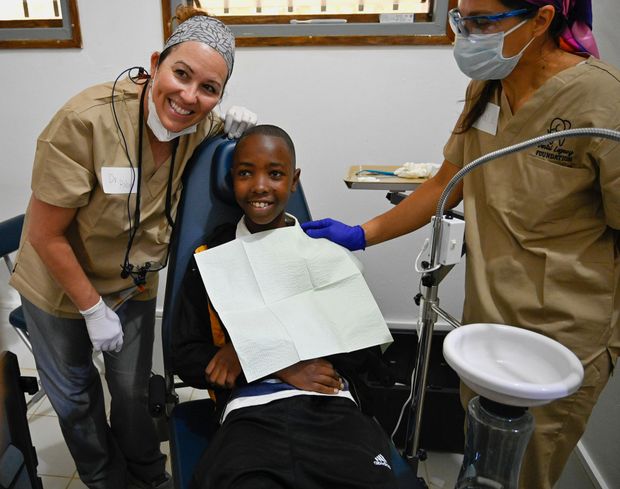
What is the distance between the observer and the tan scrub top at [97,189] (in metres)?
1.13

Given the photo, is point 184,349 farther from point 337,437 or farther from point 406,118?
point 406,118

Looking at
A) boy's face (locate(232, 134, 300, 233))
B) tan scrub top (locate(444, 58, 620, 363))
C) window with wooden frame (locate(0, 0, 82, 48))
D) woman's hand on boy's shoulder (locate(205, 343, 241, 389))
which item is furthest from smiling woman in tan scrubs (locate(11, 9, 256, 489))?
window with wooden frame (locate(0, 0, 82, 48))

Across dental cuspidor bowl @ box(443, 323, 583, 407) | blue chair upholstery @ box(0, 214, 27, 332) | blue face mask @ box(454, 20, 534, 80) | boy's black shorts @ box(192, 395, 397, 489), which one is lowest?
boy's black shorts @ box(192, 395, 397, 489)

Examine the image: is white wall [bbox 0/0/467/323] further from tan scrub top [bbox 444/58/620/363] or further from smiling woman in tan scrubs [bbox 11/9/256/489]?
tan scrub top [bbox 444/58/620/363]

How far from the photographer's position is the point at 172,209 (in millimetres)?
1325

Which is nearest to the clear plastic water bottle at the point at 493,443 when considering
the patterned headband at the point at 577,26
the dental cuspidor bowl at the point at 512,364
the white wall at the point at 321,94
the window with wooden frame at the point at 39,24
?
the dental cuspidor bowl at the point at 512,364

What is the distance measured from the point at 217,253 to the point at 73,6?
1422 millimetres

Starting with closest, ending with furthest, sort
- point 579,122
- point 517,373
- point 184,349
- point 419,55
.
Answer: point 517,373, point 579,122, point 184,349, point 419,55

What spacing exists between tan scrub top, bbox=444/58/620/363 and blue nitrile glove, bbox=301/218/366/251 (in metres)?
0.38

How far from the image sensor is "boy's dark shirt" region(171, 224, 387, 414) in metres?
1.22

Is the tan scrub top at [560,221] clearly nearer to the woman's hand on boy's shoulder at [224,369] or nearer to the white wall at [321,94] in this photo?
the woman's hand on boy's shoulder at [224,369]

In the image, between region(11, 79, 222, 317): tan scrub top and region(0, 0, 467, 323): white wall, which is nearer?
region(11, 79, 222, 317): tan scrub top

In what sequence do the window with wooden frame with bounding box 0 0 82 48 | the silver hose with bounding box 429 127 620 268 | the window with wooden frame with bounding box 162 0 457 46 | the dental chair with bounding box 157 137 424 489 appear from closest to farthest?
1. the silver hose with bounding box 429 127 620 268
2. the dental chair with bounding box 157 137 424 489
3. the window with wooden frame with bounding box 162 0 457 46
4. the window with wooden frame with bounding box 0 0 82 48

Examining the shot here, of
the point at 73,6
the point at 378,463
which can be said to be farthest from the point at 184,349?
the point at 73,6
